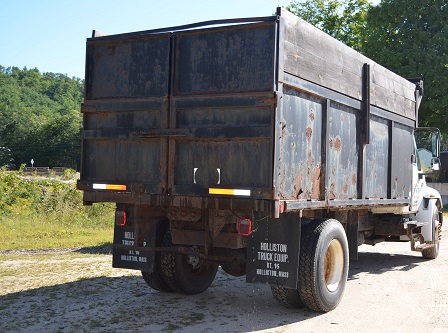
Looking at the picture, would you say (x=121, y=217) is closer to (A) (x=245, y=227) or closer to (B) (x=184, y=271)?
(B) (x=184, y=271)

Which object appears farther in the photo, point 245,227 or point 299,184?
point 299,184

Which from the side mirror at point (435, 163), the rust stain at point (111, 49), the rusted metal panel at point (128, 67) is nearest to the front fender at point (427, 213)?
the side mirror at point (435, 163)

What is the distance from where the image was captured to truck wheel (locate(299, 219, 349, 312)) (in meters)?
6.72

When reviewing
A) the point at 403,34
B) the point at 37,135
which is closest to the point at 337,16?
the point at 403,34

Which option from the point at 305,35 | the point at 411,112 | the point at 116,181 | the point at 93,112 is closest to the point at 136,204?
A: the point at 116,181

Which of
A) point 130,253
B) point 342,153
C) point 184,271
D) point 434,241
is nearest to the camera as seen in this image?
point 130,253

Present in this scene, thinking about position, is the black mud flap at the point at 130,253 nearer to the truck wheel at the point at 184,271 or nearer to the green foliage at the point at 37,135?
the truck wheel at the point at 184,271

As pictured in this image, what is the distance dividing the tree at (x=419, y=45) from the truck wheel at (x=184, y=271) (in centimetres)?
2409

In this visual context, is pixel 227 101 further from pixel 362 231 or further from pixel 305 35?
pixel 362 231

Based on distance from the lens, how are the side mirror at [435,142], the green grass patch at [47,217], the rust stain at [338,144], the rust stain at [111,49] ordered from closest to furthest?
the rust stain at [111,49], the rust stain at [338,144], the side mirror at [435,142], the green grass patch at [47,217]

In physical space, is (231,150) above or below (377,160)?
below

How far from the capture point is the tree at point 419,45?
29531mm

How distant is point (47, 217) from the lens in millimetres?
17984

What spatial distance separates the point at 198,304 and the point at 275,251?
5.09 feet
